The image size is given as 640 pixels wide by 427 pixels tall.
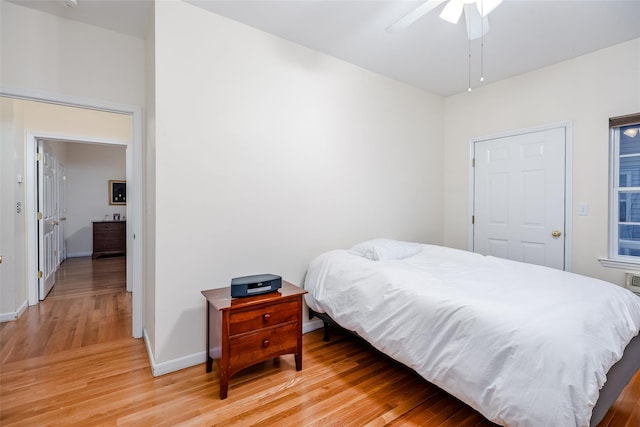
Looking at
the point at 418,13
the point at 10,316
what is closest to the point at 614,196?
the point at 418,13

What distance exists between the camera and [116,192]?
7.03 metres

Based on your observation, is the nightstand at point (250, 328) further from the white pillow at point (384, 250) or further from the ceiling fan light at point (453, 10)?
the ceiling fan light at point (453, 10)

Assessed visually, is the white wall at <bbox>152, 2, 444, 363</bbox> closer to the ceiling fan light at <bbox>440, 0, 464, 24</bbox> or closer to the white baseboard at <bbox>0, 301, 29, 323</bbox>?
the ceiling fan light at <bbox>440, 0, 464, 24</bbox>

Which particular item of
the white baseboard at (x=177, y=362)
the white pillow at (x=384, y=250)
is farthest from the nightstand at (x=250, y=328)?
the white pillow at (x=384, y=250)

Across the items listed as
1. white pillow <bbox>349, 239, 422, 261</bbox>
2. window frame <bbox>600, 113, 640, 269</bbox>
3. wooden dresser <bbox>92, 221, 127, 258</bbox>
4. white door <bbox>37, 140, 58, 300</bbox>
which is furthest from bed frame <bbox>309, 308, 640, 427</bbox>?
wooden dresser <bbox>92, 221, 127, 258</bbox>

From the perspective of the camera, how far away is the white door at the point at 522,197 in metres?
3.04

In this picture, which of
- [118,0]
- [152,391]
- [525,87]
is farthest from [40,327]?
[525,87]

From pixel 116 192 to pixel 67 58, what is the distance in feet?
18.3

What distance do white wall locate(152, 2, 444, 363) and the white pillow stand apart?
1.12ft

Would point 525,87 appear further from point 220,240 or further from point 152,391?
point 152,391

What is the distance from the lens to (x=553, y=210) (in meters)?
3.06

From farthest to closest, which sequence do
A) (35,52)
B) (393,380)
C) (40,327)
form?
1. (40,327)
2. (35,52)
3. (393,380)

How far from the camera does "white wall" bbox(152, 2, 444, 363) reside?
2.12 meters

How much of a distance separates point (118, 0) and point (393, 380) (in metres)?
3.29
